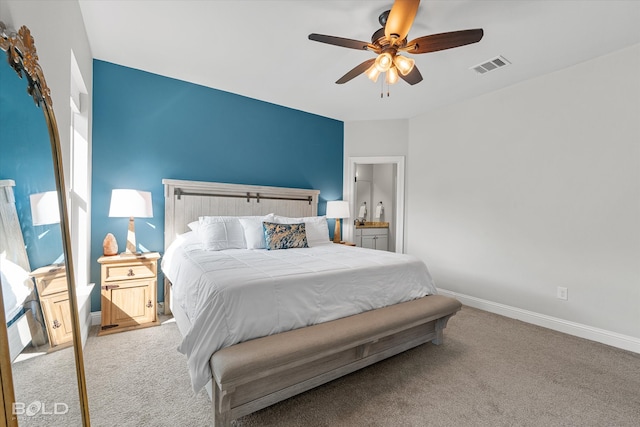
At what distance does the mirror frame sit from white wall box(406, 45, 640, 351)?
12.7 ft

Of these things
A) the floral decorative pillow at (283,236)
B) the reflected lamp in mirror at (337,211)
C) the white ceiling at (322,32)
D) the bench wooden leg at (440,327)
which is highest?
the white ceiling at (322,32)

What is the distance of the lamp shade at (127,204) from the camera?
8.95ft

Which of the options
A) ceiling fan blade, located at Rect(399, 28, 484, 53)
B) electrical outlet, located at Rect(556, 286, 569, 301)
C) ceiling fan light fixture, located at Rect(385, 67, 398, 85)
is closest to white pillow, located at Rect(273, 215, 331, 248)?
ceiling fan light fixture, located at Rect(385, 67, 398, 85)

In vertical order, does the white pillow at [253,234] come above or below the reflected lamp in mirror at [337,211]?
below

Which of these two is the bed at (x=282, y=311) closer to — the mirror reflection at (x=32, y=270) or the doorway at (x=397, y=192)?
the mirror reflection at (x=32, y=270)

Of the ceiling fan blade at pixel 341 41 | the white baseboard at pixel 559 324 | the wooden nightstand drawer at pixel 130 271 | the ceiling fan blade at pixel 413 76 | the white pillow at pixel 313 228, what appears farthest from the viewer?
the white pillow at pixel 313 228

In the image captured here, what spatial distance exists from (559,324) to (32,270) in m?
4.04

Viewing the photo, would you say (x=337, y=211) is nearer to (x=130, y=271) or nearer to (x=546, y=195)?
(x=546, y=195)

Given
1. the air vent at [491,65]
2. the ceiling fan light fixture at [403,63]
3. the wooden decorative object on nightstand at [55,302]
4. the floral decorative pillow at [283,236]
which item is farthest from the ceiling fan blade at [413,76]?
the wooden decorative object on nightstand at [55,302]

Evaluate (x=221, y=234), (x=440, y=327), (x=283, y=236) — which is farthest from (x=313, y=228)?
(x=440, y=327)

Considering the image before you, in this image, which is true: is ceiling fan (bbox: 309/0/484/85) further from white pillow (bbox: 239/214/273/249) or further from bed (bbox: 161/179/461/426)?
white pillow (bbox: 239/214/273/249)

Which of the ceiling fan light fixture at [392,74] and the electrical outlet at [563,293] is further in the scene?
the electrical outlet at [563,293]

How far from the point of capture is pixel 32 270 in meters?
0.88

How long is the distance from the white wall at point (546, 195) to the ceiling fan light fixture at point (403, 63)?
1.91 m
